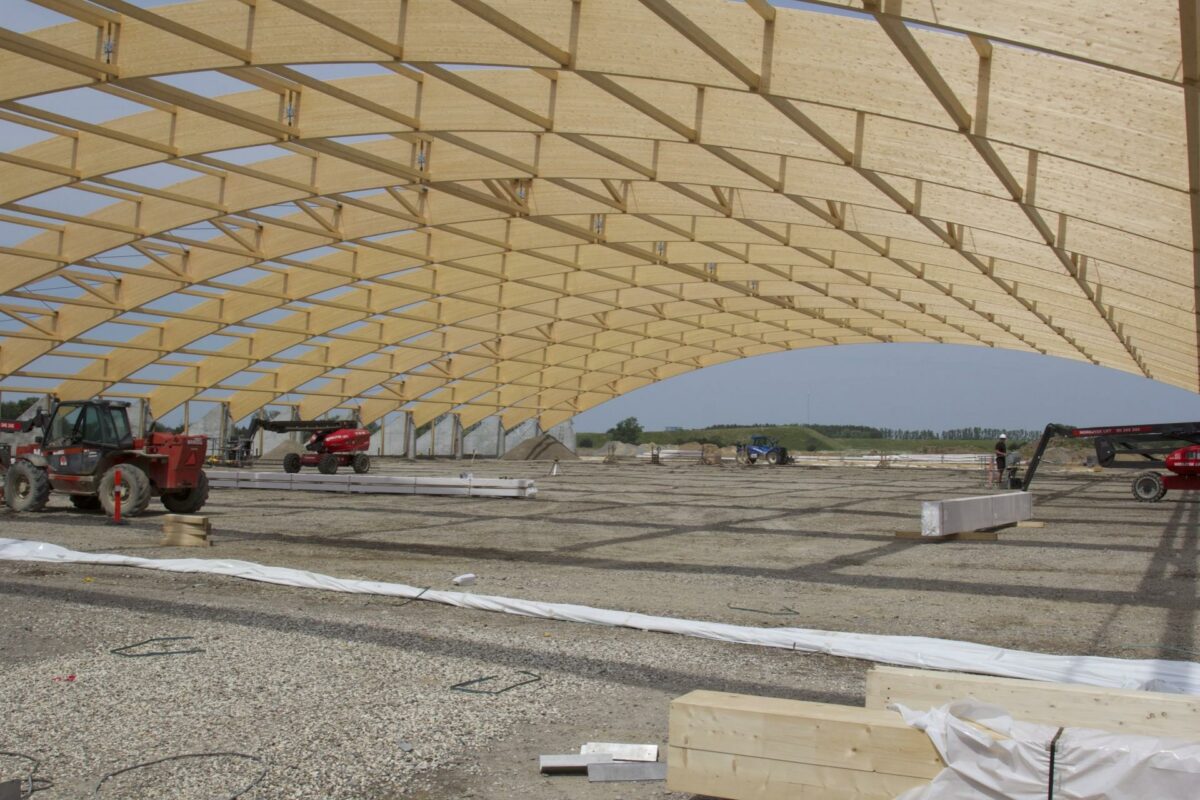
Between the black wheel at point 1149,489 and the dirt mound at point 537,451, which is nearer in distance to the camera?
the black wheel at point 1149,489

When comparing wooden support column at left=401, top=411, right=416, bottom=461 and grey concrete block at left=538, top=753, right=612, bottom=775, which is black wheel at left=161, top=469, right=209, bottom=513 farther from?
wooden support column at left=401, top=411, right=416, bottom=461

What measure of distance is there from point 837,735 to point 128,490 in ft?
55.7

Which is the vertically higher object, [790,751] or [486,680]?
[790,751]

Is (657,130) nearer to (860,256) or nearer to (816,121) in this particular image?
(816,121)

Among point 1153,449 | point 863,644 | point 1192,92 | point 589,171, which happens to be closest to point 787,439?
point 1153,449

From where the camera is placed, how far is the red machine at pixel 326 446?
36.6 meters

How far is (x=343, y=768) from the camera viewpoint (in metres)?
5.16

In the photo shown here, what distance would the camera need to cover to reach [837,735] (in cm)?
430

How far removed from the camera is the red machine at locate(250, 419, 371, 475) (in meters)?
36.6

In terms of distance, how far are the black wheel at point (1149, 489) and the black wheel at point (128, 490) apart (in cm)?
2500

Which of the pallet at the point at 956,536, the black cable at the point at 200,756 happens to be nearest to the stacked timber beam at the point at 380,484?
the pallet at the point at 956,536

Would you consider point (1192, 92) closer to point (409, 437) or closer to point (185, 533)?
point (185, 533)

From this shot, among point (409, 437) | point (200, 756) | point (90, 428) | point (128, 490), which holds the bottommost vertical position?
point (200, 756)

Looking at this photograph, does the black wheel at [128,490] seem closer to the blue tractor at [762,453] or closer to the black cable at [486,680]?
the black cable at [486,680]
